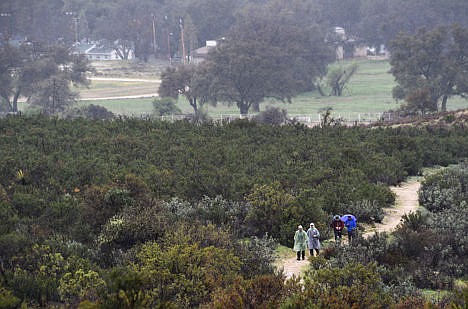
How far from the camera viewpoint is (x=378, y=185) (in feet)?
80.3

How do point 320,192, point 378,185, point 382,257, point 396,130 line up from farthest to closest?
point 396,130, point 378,185, point 320,192, point 382,257

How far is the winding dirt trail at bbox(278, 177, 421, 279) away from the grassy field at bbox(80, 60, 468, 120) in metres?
35.8

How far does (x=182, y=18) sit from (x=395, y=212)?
93.9 m

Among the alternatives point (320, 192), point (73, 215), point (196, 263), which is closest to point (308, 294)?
point (196, 263)

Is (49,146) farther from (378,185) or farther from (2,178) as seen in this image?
(378,185)

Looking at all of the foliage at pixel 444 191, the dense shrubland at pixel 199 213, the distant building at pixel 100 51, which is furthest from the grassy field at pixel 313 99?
the foliage at pixel 444 191

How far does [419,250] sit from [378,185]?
24.7 feet

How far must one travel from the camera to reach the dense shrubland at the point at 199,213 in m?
13.1

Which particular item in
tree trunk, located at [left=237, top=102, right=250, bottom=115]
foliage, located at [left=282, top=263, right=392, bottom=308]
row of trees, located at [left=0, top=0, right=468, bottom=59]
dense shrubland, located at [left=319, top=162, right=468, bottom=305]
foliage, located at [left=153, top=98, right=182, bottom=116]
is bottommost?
tree trunk, located at [left=237, top=102, right=250, bottom=115]

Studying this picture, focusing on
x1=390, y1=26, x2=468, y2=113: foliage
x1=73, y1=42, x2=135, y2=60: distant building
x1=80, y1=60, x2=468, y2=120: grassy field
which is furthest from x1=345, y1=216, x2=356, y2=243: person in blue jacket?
x1=73, y1=42, x2=135, y2=60: distant building

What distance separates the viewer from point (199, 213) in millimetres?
20156

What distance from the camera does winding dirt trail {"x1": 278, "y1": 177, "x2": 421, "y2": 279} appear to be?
16705 mm

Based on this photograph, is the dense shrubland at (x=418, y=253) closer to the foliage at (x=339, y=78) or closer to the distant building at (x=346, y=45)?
the foliage at (x=339, y=78)

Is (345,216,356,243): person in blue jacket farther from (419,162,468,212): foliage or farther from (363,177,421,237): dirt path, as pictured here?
(419,162,468,212): foliage
